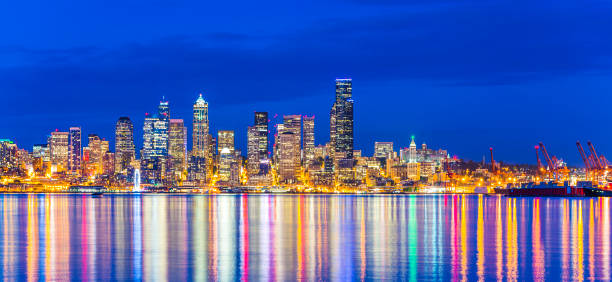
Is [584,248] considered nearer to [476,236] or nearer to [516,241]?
[516,241]

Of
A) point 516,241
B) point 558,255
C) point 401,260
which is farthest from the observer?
point 516,241

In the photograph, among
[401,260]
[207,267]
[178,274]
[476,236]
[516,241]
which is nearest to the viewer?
[178,274]

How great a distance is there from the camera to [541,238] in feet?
197

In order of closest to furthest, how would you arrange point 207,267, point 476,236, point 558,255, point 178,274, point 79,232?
point 178,274, point 207,267, point 558,255, point 476,236, point 79,232

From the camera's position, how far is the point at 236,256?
152 feet

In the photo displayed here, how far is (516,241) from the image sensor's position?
2249 inches

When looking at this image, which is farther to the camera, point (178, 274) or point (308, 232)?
point (308, 232)

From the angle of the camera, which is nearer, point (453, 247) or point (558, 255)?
point (558, 255)

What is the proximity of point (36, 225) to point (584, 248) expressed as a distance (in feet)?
162

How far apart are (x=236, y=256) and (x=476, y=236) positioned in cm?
2273

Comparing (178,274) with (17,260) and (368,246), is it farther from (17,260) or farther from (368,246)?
(368,246)

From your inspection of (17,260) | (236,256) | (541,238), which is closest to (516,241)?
(541,238)

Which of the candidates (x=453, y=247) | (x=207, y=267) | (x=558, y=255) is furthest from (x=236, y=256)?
(x=558, y=255)

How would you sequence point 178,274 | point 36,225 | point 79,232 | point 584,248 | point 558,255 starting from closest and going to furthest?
point 178,274
point 558,255
point 584,248
point 79,232
point 36,225
